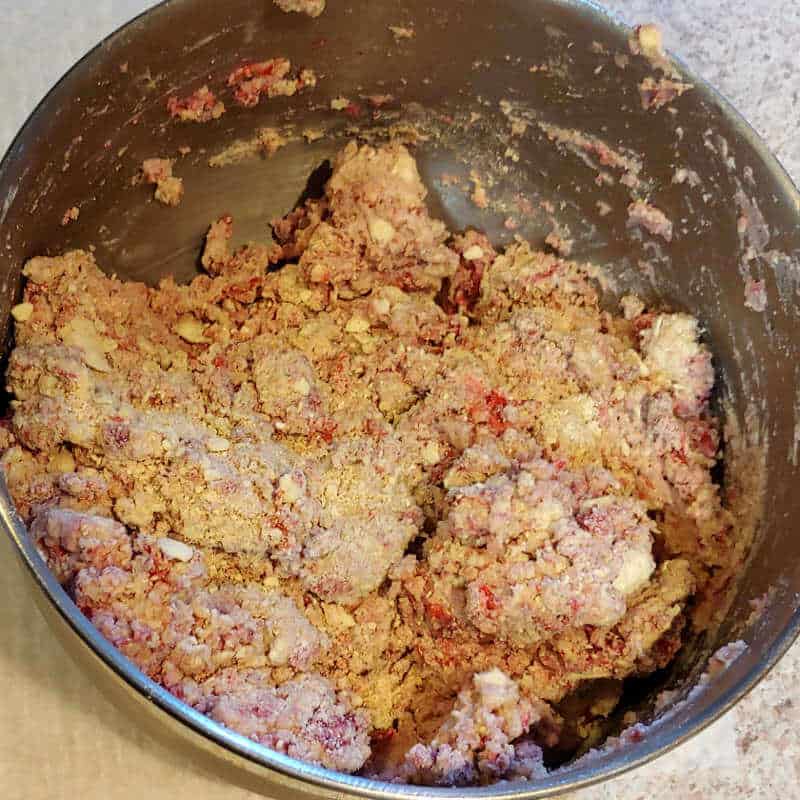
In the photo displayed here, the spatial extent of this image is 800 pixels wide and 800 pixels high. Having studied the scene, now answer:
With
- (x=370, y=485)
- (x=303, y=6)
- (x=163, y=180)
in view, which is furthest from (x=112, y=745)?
(x=303, y=6)

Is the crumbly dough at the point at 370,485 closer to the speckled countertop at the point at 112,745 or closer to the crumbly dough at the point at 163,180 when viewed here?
the crumbly dough at the point at 163,180

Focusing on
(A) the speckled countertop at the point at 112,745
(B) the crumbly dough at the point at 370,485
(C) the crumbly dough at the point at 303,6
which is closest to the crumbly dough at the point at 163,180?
(B) the crumbly dough at the point at 370,485

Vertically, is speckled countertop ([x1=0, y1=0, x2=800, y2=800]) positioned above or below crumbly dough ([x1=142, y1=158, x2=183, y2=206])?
below

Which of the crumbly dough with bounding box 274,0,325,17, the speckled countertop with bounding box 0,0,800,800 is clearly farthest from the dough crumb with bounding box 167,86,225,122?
the speckled countertop with bounding box 0,0,800,800

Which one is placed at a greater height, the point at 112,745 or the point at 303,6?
the point at 303,6

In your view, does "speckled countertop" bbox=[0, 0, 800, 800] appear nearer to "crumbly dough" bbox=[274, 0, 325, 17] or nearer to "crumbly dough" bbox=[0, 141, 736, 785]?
"crumbly dough" bbox=[0, 141, 736, 785]

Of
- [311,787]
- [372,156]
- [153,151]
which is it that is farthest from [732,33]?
[311,787]

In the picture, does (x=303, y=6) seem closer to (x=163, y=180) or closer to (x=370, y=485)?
(x=163, y=180)

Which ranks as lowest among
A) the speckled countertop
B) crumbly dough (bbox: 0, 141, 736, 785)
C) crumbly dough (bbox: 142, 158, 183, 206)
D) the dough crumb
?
the speckled countertop

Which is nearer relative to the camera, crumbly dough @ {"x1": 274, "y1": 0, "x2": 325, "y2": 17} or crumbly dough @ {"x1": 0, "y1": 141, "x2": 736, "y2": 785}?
crumbly dough @ {"x1": 0, "y1": 141, "x2": 736, "y2": 785}

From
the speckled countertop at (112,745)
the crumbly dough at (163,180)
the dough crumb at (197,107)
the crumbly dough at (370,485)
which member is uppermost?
the dough crumb at (197,107)
